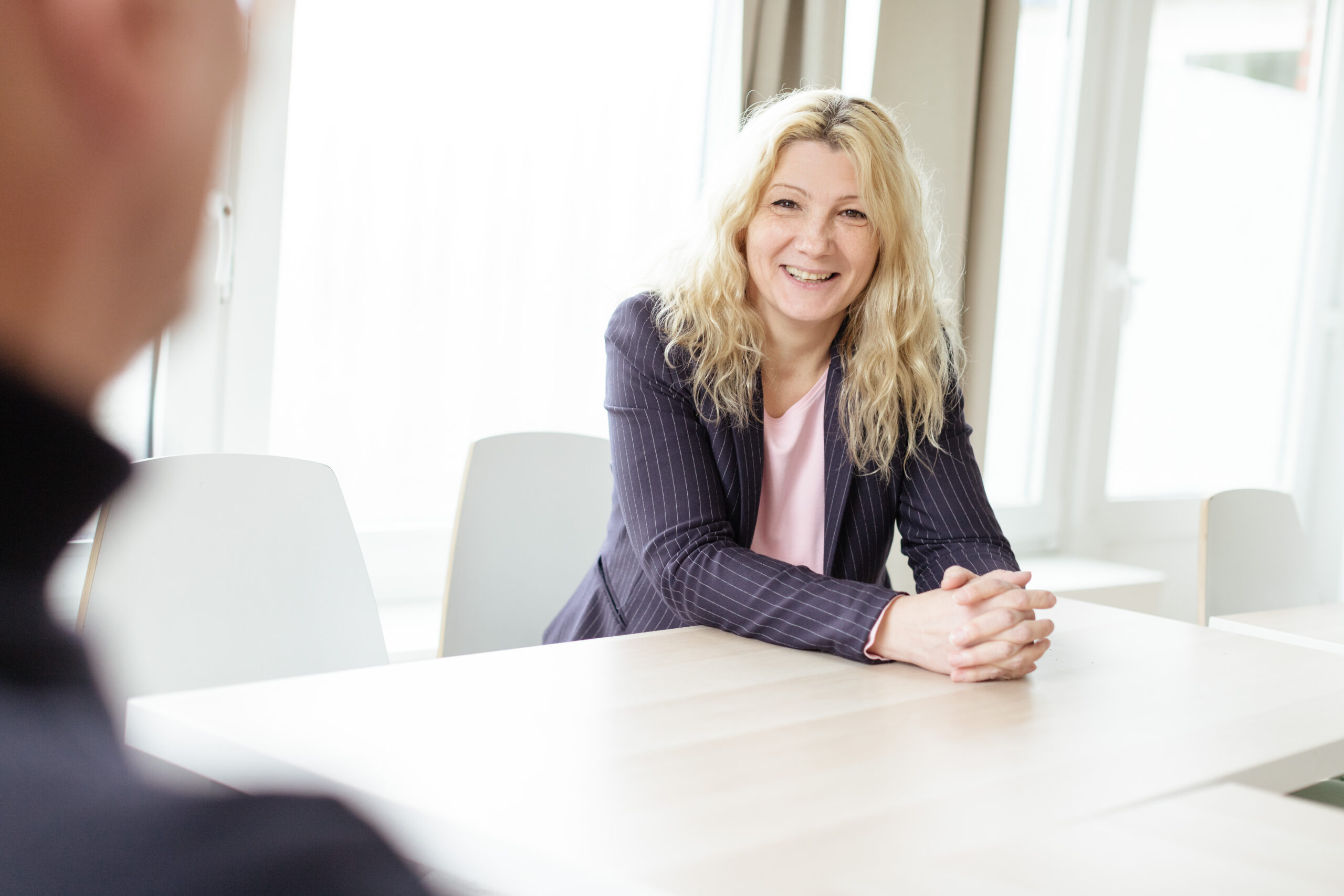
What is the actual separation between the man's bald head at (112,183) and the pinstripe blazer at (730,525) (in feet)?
3.53

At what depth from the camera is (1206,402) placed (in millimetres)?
3998

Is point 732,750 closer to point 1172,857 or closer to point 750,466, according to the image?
point 1172,857

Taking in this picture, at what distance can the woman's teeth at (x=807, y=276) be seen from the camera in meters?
1.69

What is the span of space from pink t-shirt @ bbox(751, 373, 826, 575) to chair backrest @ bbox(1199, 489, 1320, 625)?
82cm

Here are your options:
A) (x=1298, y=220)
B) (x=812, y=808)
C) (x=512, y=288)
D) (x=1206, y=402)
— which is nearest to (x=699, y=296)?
(x=512, y=288)

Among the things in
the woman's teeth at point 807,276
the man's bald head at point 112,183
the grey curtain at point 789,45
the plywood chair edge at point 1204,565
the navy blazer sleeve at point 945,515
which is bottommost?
the plywood chair edge at point 1204,565

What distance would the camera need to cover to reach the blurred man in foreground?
0.20 metres

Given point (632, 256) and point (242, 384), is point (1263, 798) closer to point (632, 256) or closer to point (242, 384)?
point (242, 384)

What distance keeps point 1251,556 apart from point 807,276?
1.15 meters

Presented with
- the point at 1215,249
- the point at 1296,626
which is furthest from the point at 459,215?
the point at 1215,249

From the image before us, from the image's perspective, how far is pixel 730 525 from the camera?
1.49 meters

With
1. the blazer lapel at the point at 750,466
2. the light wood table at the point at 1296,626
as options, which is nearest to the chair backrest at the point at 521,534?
the blazer lapel at the point at 750,466

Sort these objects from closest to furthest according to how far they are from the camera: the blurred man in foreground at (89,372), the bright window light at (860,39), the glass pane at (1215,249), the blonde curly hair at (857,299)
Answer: the blurred man in foreground at (89,372) < the blonde curly hair at (857,299) < the bright window light at (860,39) < the glass pane at (1215,249)

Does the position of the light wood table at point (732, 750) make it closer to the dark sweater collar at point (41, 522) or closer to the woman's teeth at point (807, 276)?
the dark sweater collar at point (41, 522)
